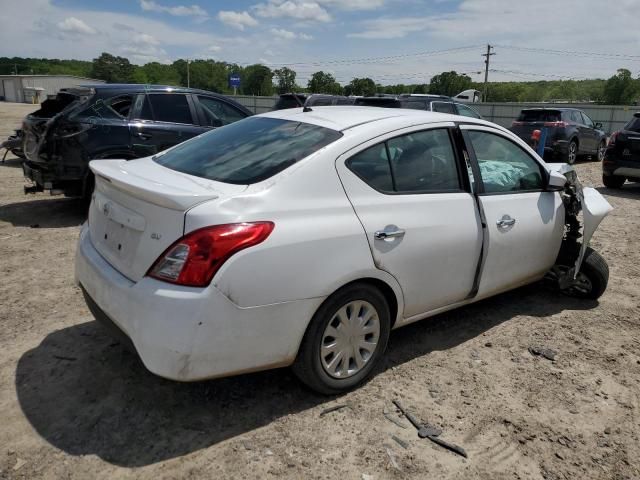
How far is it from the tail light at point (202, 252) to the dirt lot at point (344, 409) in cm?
86

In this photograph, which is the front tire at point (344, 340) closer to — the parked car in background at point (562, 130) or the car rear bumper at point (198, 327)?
the car rear bumper at point (198, 327)

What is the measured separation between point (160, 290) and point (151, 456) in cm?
80

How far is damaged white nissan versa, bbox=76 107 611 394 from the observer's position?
2.38 m

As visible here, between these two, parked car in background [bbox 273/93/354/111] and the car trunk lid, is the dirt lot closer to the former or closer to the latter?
the car trunk lid

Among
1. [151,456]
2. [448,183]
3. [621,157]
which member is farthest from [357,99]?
[151,456]

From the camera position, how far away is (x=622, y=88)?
2928 inches

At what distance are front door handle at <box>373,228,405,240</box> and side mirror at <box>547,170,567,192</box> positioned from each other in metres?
1.80

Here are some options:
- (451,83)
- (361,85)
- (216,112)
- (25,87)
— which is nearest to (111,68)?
(25,87)

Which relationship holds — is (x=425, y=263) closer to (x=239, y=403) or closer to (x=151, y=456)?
(x=239, y=403)

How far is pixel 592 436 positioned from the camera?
2770 millimetres

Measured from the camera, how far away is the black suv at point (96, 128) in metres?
6.24

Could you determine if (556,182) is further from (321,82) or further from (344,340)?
(321,82)

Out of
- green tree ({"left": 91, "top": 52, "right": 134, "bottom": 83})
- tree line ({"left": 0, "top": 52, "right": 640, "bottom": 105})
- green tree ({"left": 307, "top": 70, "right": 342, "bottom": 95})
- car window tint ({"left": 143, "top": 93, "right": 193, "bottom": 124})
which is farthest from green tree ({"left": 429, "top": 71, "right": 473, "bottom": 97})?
car window tint ({"left": 143, "top": 93, "right": 193, "bottom": 124})

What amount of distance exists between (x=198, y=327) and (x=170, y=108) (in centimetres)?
550
